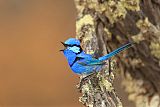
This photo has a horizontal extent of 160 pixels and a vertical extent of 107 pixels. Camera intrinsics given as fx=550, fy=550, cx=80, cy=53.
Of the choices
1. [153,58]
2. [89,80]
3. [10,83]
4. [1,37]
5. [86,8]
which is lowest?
[89,80]

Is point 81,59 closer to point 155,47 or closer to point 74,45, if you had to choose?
point 74,45

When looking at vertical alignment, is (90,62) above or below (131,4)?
below

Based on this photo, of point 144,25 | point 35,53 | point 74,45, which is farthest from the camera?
point 35,53

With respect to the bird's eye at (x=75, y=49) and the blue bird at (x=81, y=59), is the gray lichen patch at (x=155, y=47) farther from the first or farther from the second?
the bird's eye at (x=75, y=49)

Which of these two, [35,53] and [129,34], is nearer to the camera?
[129,34]

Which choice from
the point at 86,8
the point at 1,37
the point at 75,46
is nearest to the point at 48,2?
the point at 1,37

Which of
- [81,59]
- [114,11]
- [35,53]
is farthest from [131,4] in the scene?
[35,53]

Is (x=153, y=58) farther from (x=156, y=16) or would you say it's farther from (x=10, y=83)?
(x=10, y=83)
